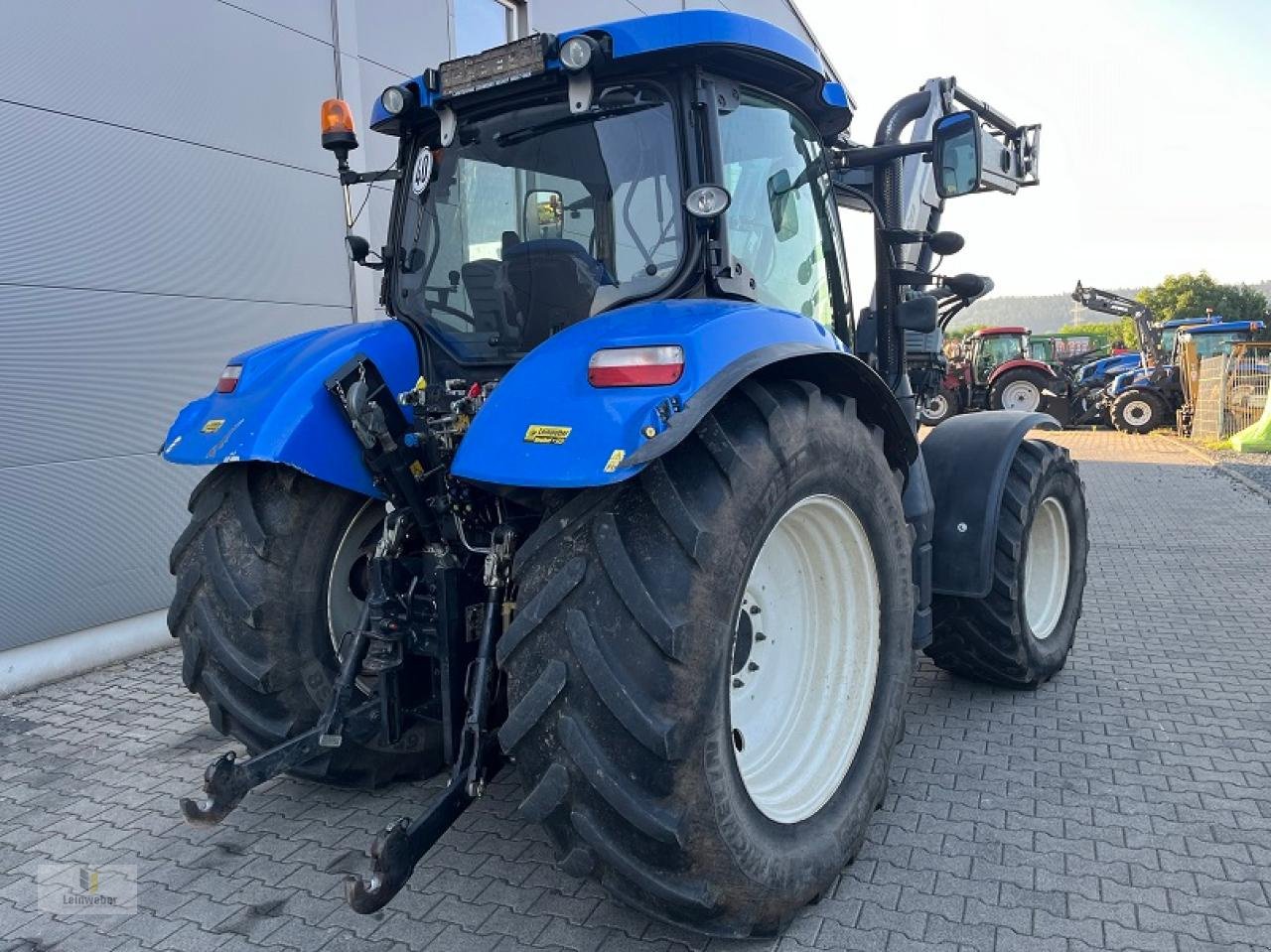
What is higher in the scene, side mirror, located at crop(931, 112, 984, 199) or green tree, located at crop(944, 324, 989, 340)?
side mirror, located at crop(931, 112, 984, 199)

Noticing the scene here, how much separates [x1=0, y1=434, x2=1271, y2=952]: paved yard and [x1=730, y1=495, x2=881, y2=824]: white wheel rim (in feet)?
1.13

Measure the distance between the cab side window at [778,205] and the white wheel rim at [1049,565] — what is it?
1.76 meters

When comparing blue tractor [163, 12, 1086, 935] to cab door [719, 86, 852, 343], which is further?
cab door [719, 86, 852, 343]

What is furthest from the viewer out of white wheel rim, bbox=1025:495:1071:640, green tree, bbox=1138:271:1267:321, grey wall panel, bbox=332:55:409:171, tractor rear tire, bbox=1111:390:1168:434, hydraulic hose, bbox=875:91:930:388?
green tree, bbox=1138:271:1267:321

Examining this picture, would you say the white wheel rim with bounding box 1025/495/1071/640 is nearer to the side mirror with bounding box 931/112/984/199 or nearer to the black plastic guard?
the black plastic guard

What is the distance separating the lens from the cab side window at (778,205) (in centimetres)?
279

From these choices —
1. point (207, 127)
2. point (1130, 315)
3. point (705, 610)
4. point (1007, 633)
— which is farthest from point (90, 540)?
point (1130, 315)

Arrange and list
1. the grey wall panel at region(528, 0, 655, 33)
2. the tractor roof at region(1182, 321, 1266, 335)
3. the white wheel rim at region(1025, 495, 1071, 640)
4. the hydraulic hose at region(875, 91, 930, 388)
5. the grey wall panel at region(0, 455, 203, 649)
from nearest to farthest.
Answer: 1. the hydraulic hose at region(875, 91, 930, 388)
2. the white wheel rim at region(1025, 495, 1071, 640)
3. the grey wall panel at region(0, 455, 203, 649)
4. the grey wall panel at region(528, 0, 655, 33)
5. the tractor roof at region(1182, 321, 1266, 335)

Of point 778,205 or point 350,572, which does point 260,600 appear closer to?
point 350,572

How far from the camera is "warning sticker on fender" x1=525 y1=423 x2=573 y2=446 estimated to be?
2.06 metres

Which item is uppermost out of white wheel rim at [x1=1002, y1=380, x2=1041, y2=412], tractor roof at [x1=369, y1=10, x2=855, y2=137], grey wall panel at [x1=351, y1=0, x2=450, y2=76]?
grey wall panel at [x1=351, y1=0, x2=450, y2=76]

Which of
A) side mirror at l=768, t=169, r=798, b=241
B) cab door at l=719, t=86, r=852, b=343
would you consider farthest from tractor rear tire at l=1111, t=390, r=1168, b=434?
side mirror at l=768, t=169, r=798, b=241

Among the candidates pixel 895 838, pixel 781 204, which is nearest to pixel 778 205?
pixel 781 204

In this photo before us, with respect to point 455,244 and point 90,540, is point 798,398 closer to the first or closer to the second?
point 455,244
